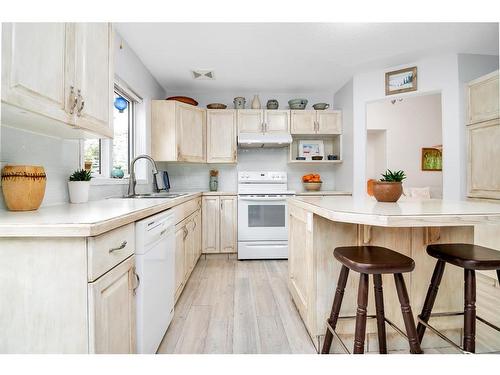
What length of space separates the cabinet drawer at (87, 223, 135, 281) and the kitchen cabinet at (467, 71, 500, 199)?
3257 mm

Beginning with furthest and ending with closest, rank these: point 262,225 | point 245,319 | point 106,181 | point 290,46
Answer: point 262,225 < point 290,46 < point 106,181 < point 245,319

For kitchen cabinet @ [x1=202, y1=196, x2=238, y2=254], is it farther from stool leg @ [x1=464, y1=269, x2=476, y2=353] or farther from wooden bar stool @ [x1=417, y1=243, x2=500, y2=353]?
stool leg @ [x1=464, y1=269, x2=476, y2=353]

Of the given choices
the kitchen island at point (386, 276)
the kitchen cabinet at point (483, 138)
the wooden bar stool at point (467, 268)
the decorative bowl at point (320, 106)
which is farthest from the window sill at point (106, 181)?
the kitchen cabinet at point (483, 138)

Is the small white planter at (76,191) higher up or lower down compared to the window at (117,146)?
lower down

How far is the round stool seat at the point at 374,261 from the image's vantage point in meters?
1.23

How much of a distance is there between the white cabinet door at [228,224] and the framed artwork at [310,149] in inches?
55.7

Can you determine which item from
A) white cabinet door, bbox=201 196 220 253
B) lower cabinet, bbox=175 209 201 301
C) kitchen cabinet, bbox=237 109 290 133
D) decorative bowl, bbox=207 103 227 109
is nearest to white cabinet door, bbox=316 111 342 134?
kitchen cabinet, bbox=237 109 290 133

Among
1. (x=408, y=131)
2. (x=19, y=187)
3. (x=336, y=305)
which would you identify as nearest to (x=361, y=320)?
(x=336, y=305)

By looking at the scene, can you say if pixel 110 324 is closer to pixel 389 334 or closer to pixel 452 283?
pixel 389 334

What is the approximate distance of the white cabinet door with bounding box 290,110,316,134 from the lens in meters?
4.05

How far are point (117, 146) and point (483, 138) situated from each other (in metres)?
3.84

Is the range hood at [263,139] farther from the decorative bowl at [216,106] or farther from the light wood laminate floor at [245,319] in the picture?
the light wood laminate floor at [245,319]

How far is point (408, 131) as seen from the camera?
5.64 meters

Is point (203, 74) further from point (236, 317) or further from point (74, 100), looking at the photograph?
point (236, 317)
